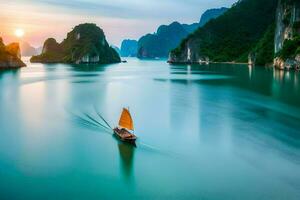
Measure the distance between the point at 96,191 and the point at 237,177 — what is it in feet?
24.8

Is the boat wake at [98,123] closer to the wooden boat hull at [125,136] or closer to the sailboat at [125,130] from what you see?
the wooden boat hull at [125,136]

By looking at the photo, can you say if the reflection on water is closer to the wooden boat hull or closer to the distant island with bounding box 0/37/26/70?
the wooden boat hull

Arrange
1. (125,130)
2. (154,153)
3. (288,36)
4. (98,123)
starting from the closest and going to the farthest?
(154,153), (125,130), (98,123), (288,36)

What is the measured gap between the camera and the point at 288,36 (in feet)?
423

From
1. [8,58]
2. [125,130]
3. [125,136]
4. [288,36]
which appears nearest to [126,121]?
[125,130]

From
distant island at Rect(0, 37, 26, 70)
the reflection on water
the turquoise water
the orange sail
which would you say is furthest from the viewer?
distant island at Rect(0, 37, 26, 70)

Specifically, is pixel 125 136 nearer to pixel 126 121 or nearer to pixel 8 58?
pixel 126 121

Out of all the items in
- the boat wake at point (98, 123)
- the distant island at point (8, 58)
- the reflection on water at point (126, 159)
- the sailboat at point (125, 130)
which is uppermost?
the distant island at point (8, 58)

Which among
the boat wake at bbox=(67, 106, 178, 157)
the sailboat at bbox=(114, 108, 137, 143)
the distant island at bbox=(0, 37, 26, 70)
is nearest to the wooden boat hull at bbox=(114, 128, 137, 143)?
the sailboat at bbox=(114, 108, 137, 143)

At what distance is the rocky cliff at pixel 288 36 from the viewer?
4395 inches

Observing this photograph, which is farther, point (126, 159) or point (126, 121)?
point (126, 121)

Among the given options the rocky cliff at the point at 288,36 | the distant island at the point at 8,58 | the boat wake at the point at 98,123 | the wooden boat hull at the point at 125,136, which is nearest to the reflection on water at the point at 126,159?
the wooden boat hull at the point at 125,136

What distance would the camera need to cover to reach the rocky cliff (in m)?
112

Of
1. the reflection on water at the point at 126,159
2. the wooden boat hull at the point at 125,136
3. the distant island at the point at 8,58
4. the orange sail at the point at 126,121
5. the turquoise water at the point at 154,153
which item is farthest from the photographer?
the distant island at the point at 8,58
